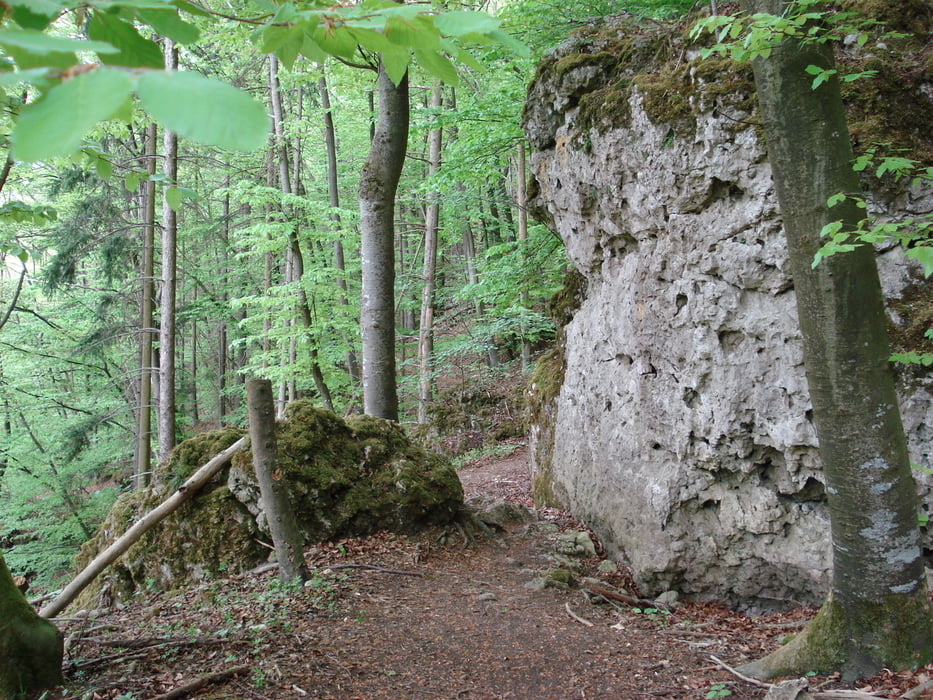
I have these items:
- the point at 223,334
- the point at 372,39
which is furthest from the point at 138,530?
the point at 223,334

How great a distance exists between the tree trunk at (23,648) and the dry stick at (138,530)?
161cm

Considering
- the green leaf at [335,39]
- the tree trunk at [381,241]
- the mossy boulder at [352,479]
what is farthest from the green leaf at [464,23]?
the tree trunk at [381,241]

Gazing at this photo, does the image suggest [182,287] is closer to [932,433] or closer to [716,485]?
[716,485]

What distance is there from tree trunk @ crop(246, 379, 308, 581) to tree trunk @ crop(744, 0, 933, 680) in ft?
11.5

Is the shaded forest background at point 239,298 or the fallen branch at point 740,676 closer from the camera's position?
the fallen branch at point 740,676

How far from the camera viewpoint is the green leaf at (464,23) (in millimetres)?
1285

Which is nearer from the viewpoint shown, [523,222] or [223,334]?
[523,222]

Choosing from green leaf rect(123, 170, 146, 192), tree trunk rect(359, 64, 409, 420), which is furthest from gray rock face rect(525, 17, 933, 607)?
green leaf rect(123, 170, 146, 192)

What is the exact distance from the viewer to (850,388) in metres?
2.78

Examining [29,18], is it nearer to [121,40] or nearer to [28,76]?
[121,40]

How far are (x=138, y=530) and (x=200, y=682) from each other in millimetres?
2381

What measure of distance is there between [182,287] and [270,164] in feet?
20.3

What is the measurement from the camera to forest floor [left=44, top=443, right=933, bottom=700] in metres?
3.04

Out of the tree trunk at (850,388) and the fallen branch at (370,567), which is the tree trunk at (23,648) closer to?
the fallen branch at (370,567)
